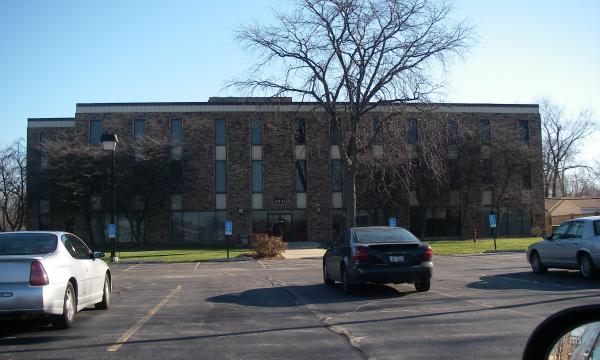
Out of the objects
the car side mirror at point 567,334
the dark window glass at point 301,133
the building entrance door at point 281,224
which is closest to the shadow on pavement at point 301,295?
the car side mirror at point 567,334

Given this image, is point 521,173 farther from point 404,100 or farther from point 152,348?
point 152,348

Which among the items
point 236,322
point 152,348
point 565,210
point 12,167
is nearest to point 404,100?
point 236,322

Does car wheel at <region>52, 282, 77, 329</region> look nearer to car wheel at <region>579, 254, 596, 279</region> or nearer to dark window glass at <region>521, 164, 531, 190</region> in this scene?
car wheel at <region>579, 254, 596, 279</region>

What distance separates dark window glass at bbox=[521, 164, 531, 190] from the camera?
1916 inches

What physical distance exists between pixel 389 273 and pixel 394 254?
1.42 feet

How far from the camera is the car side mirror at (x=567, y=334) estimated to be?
3.20 m

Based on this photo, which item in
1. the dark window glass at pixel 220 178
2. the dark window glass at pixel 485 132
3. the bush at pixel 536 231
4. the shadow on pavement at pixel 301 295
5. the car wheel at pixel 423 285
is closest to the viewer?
the shadow on pavement at pixel 301 295

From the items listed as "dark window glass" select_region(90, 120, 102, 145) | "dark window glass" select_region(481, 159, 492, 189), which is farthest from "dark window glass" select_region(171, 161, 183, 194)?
"dark window glass" select_region(481, 159, 492, 189)

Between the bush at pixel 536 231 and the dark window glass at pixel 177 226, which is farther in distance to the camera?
the bush at pixel 536 231

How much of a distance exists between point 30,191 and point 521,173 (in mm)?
38430

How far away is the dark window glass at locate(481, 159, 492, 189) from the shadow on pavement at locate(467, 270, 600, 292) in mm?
31678

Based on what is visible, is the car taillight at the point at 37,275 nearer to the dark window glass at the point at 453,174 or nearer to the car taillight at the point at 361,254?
the car taillight at the point at 361,254

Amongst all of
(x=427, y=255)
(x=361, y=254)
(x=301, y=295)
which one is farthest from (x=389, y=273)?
(x=301, y=295)

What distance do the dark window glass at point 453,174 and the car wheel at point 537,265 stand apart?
1224 inches
